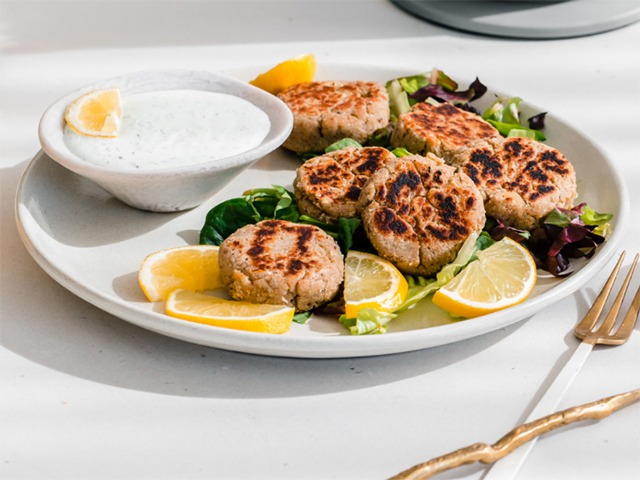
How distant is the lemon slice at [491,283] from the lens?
2.17 meters

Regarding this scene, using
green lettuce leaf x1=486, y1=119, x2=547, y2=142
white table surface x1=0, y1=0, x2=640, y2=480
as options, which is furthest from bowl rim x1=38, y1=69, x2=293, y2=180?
green lettuce leaf x1=486, y1=119, x2=547, y2=142

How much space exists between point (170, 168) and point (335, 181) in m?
0.68

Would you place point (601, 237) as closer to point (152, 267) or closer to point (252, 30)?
point (152, 267)

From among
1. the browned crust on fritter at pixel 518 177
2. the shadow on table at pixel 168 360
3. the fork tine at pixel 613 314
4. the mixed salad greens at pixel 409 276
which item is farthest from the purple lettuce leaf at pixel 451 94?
the shadow on table at pixel 168 360

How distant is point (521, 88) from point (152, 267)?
9.96 ft

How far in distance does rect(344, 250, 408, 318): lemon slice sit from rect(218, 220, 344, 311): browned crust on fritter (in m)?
0.06

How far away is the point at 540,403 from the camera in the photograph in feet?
6.58

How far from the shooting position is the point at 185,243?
2.69m

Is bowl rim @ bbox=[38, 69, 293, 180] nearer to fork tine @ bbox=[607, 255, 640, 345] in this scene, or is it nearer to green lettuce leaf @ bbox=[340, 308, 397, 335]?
green lettuce leaf @ bbox=[340, 308, 397, 335]

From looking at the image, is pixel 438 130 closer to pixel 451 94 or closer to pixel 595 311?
pixel 451 94

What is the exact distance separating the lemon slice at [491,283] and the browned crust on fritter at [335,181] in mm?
564

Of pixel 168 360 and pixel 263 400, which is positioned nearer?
pixel 263 400

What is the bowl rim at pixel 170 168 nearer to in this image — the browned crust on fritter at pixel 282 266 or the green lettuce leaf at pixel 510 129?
the browned crust on fritter at pixel 282 266

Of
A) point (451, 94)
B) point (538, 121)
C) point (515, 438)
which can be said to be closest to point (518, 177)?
point (538, 121)
